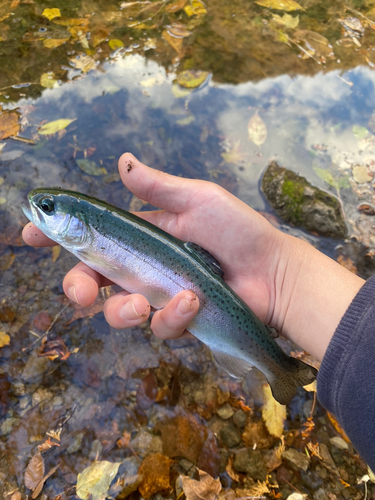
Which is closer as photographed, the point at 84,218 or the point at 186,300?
the point at 186,300

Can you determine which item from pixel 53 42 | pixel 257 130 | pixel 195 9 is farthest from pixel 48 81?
pixel 257 130

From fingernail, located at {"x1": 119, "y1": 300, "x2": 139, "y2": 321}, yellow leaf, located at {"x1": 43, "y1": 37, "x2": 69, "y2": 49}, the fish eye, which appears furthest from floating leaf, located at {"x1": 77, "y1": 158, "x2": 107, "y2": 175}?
fingernail, located at {"x1": 119, "y1": 300, "x2": 139, "y2": 321}

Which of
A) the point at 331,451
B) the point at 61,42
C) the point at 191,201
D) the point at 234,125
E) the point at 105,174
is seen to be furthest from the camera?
the point at 61,42

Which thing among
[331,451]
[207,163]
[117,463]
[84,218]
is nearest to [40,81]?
[207,163]

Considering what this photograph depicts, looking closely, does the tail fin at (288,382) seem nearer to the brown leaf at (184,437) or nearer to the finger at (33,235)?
the brown leaf at (184,437)

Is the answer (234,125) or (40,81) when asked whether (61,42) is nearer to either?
(40,81)

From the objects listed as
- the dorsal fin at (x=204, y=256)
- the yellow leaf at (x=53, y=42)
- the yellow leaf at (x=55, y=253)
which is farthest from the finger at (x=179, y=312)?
the yellow leaf at (x=53, y=42)

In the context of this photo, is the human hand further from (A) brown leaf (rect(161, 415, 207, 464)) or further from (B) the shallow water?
(A) brown leaf (rect(161, 415, 207, 464))
